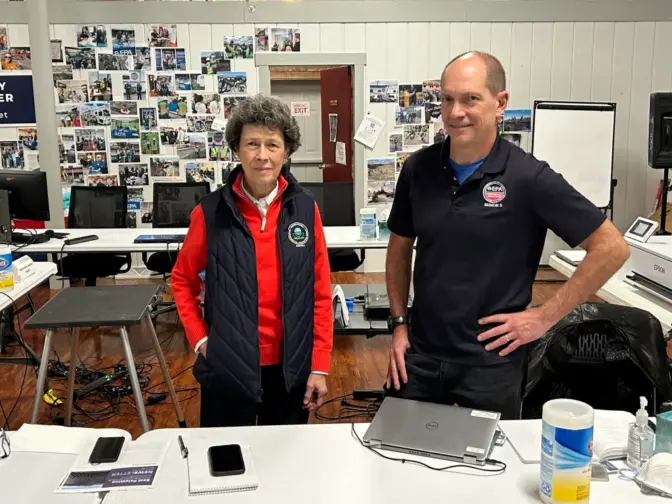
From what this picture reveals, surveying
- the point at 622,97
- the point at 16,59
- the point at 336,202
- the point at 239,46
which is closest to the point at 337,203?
the point at 336,202

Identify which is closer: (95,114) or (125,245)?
(125,245)

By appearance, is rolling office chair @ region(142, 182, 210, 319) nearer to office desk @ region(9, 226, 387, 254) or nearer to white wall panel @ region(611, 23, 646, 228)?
office desk @ region(9, 226, 387, 254)

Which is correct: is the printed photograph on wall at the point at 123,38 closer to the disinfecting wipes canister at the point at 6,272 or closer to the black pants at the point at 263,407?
the disinfecting wipes canister at the point at 6,272

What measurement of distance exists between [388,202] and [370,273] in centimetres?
75

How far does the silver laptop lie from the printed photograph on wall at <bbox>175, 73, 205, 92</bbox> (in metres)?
5.17

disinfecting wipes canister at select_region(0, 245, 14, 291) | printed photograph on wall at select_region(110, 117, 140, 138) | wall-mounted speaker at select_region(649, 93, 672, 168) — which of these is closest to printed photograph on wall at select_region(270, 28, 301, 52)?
printed photograph on wall at select_region(110, 117, 140, 138)

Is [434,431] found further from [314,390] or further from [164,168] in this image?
[164,168]

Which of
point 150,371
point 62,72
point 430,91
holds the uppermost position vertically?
point 62,72

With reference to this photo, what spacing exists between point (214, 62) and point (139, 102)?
0.82 metres

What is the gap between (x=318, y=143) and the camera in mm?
8000

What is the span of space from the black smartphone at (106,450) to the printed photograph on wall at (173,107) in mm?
5133

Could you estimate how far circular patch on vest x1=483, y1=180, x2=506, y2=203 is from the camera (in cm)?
170

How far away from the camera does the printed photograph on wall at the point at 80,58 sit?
6090 mm

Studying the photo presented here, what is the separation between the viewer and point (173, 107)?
626 cm
